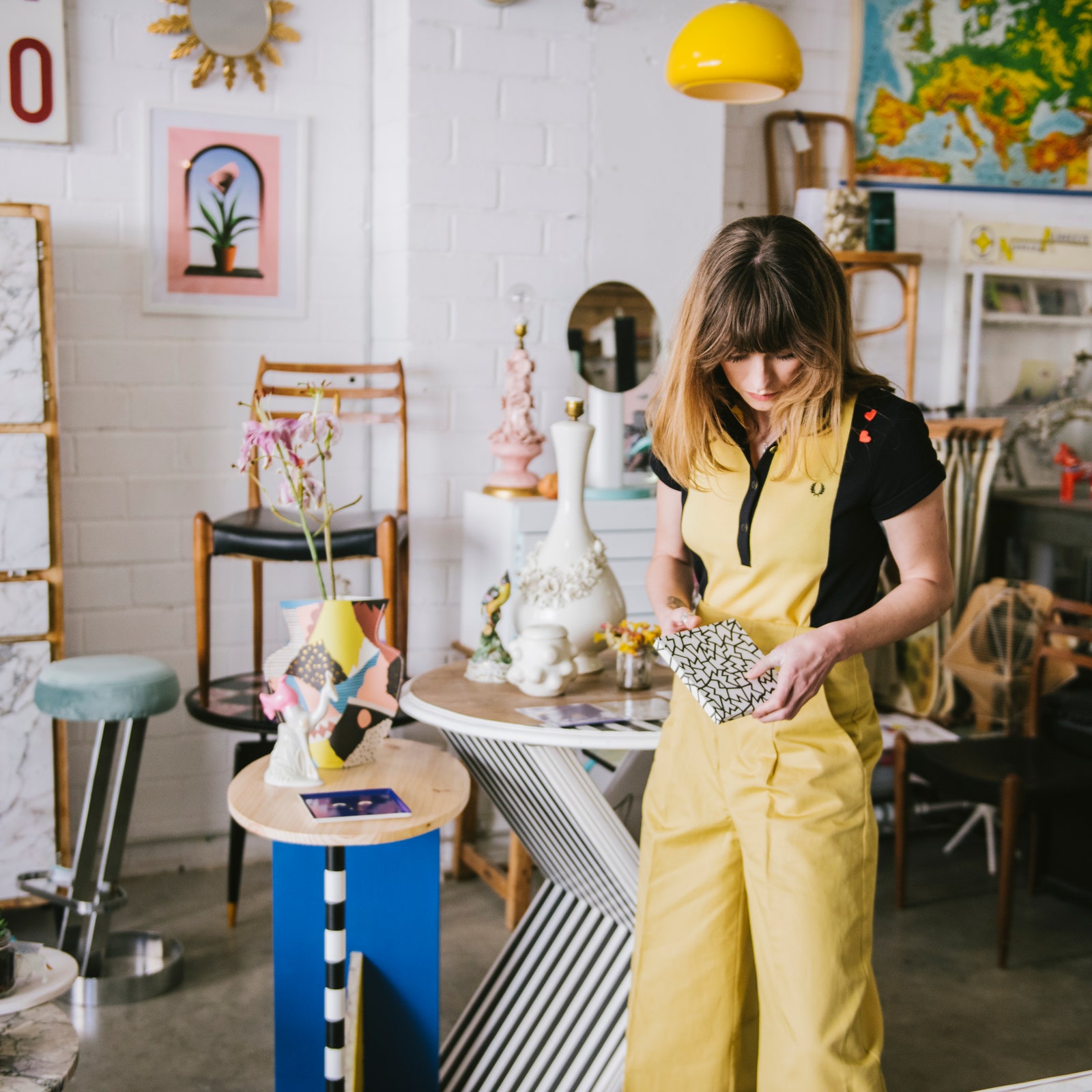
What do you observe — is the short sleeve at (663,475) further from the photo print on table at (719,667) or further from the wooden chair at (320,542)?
the wooden chair at (320,542)

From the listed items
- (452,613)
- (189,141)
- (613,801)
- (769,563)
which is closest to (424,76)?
(189,141)

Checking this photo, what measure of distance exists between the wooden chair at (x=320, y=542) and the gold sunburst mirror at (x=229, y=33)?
81 cm

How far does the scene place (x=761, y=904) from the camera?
1492 mm

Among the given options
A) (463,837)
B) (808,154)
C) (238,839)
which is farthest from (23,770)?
(808,154)

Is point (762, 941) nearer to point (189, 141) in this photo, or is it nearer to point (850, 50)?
point (189, 141)

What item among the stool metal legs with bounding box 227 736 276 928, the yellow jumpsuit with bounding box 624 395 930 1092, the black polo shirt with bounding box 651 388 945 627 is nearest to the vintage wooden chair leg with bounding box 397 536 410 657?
the stool metal legs with bounding box 227 736 276 928

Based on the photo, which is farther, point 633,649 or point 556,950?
point 556,950

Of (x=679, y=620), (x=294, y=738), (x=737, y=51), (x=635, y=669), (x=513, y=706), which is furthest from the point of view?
(x=737, y=51)

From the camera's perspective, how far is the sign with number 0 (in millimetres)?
3061

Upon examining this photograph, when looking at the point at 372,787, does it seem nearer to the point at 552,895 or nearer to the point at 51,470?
the point at 552,895

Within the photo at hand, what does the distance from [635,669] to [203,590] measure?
1323 millimetres

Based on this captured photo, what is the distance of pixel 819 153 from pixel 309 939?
120 inches

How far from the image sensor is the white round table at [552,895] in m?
1.93

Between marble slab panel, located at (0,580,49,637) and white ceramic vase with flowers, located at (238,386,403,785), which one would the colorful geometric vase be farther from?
marble slab panel, located at (0,580,49,637)
